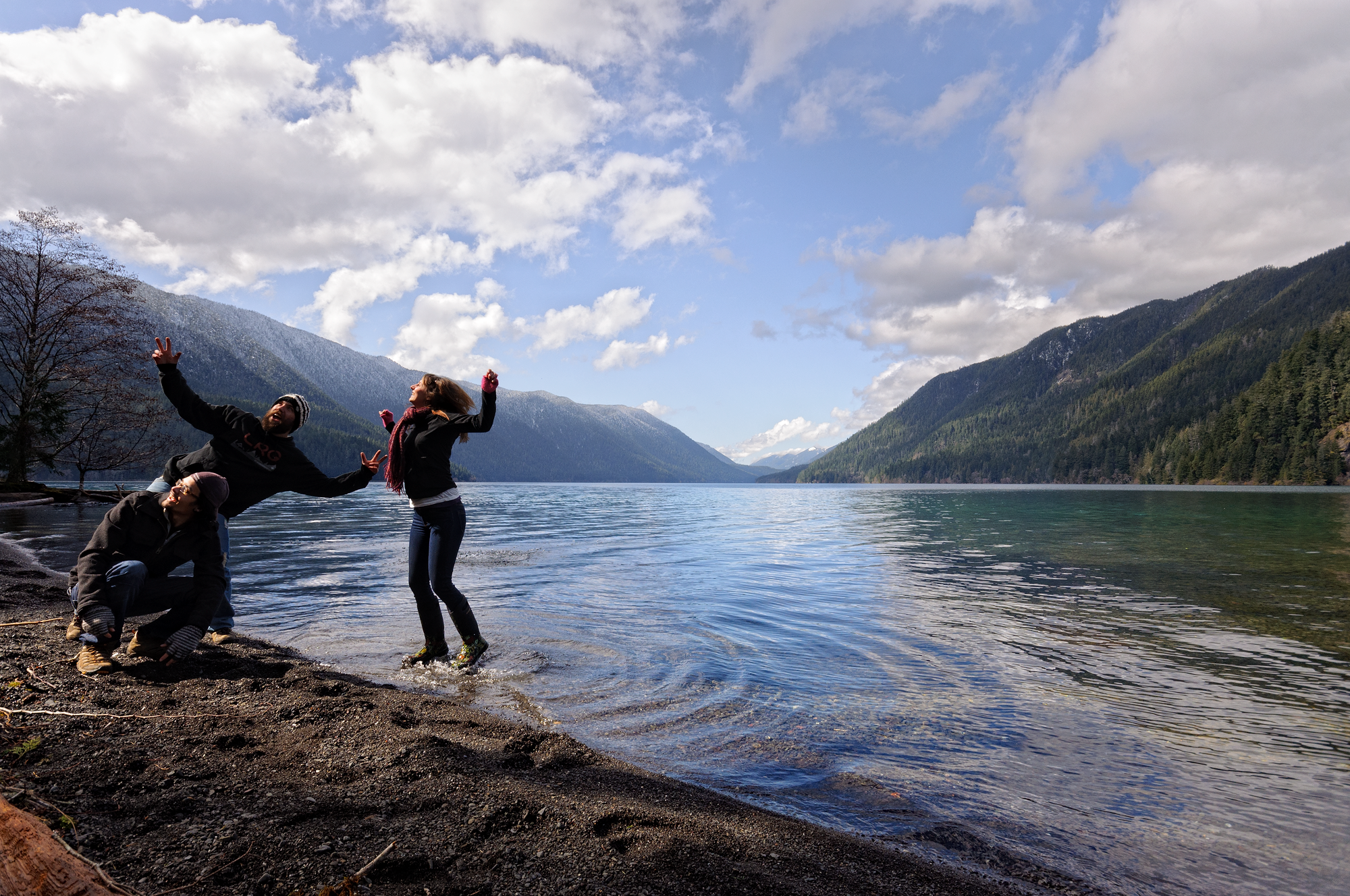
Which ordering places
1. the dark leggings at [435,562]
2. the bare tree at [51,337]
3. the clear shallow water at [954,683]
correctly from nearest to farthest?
1. the clear shallow water at [954,683]
2. the dark leggings at [435,562]
3. the bare tree at [51,337]

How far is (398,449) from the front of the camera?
7.86m

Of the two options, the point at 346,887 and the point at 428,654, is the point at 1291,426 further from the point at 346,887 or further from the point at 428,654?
the point at 346,887

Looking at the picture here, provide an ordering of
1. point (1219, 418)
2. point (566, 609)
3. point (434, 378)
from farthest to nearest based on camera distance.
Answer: point (1219, 418) → point (566, 609) → point (434, 378)

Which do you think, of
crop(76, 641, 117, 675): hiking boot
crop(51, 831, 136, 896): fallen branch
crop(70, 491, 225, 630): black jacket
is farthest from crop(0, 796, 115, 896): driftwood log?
crop(70, 491, 225, 630): black jacket

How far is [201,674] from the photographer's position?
6.48 m

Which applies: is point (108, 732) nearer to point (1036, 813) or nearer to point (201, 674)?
point (201, 674)

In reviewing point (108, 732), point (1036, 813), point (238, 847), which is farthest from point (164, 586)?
point (1036, 813)

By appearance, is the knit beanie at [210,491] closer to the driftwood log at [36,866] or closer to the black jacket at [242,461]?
the black jacket at [242,461]

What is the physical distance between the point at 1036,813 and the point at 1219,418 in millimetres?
254807

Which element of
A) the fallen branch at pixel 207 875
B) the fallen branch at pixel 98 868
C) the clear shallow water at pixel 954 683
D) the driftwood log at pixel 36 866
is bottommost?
the clear shallow water at pixel 954 683

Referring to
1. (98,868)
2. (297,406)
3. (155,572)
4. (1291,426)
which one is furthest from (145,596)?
(1291,426)

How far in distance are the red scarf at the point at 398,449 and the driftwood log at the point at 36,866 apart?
5356mm

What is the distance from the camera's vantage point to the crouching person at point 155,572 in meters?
6.32

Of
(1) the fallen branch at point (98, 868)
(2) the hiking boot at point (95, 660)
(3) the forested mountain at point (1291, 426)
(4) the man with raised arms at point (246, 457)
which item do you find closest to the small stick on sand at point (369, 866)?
(1) the fallen branch at point (98, 868)
